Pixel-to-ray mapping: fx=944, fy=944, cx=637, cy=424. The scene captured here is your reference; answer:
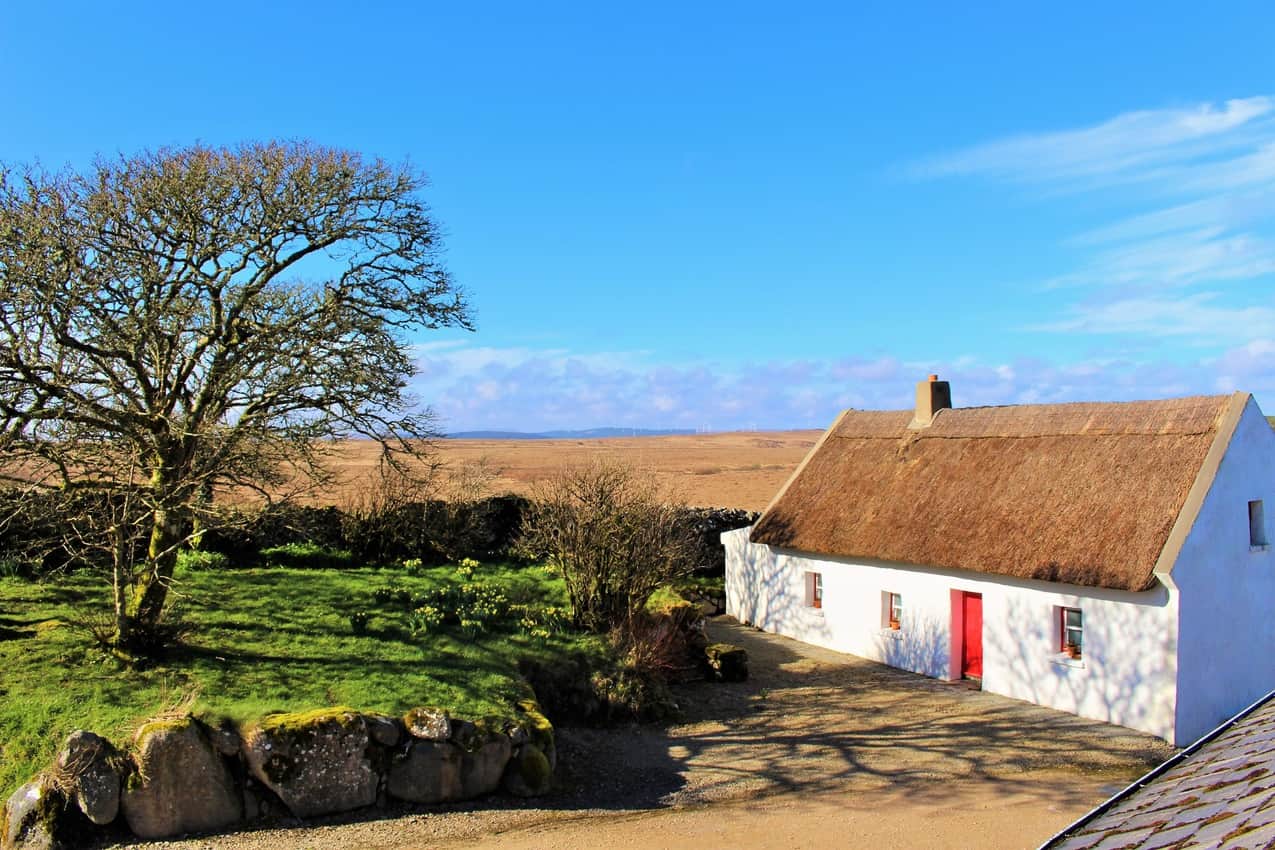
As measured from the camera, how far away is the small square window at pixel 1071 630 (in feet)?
54.1

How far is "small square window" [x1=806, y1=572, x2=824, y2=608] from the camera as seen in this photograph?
22.2 m

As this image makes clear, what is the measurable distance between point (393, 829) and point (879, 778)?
6693 millimetres

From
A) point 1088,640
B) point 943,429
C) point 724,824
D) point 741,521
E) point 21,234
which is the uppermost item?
point 21,234

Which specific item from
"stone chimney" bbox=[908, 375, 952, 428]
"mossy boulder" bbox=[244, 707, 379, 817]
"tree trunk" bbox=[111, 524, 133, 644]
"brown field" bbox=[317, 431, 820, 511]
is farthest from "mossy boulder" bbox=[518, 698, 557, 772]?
"stone chimney" bbox=[908, 375, 952, 428]

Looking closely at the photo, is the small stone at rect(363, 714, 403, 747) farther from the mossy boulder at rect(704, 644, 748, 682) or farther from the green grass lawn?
the mossy boulder at rect(704, 644, 748, 682)

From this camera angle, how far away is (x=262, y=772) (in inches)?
456

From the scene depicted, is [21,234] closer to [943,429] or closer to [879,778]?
[879,778]

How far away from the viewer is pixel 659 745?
48.8 feet

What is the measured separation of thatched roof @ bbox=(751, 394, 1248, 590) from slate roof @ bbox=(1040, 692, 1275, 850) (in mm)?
11255

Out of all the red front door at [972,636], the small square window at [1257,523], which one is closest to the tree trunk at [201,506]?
the red front door at [972,636]

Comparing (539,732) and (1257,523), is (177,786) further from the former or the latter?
(1257,523)

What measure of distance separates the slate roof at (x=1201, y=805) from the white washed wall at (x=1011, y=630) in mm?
10996

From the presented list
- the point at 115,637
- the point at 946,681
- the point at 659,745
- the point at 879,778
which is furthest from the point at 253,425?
the point at 946,681

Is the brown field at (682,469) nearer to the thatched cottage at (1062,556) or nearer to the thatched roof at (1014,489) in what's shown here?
the thatched roof at (1014,489)
